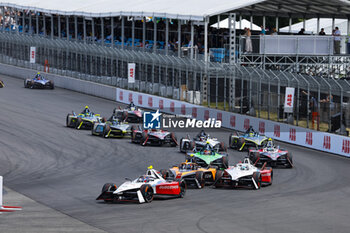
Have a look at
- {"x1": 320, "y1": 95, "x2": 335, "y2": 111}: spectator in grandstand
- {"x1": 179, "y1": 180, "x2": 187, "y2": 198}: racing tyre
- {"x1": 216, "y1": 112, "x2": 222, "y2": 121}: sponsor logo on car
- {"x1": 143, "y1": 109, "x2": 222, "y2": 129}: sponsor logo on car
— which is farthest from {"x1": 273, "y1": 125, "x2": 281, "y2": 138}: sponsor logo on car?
{"x1": 179, "y1": 180, "x2": 187, "y2": 198}: racing tyre

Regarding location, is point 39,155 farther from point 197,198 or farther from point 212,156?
point 197,198

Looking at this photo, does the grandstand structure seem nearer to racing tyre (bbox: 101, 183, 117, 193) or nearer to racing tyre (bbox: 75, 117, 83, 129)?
racing tyre (bbox: 75, 117, 83, 129)

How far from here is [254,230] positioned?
22.3 m

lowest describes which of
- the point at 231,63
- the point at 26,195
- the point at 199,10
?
the point at 26,195

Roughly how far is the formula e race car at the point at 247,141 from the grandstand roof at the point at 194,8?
14.7 m

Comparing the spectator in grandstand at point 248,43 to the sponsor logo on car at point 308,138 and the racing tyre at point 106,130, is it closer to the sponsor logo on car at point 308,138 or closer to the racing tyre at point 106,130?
the sponsor logo on car at point 308,138

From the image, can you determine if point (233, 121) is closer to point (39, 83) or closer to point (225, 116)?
point (225, 116)

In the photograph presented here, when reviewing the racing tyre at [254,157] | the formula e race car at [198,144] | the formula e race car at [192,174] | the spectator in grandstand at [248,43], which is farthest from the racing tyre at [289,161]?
the spectator in grandstand at [248,43]

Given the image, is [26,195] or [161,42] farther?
[161,42]

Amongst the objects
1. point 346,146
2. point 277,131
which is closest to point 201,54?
point 277,131

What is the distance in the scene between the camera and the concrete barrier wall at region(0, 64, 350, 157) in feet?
126

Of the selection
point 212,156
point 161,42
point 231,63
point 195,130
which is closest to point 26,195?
point 212,156

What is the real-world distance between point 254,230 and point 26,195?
8880 mm

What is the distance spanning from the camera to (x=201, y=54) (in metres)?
54.1
